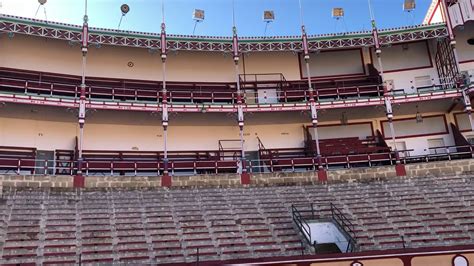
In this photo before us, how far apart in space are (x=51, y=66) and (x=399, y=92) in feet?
74.5

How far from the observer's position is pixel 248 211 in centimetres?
2084

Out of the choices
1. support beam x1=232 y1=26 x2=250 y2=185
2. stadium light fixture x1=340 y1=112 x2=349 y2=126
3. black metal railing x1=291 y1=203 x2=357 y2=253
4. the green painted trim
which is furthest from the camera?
stadium light fixture x1=340 y1=112 x2=349 y2=126

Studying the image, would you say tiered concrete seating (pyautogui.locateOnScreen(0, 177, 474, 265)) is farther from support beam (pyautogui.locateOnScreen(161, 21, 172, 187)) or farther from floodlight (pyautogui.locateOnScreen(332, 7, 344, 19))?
floodlight (pyautogui.locateOnScreen(332, 7, 344, 19))

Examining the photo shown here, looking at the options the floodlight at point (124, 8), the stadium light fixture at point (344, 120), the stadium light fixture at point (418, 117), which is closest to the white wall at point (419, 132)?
the stadium light fixture at point (418, 117)

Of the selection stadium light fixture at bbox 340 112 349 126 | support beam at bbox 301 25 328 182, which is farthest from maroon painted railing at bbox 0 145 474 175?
stadium light fixture at bbox 340 112 349 126

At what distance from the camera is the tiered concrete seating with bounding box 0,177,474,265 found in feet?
54.4

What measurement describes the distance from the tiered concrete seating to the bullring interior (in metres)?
0.09

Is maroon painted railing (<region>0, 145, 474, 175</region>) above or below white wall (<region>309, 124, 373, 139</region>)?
below

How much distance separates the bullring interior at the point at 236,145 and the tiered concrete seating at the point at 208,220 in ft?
0.30

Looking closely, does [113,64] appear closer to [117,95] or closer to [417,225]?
[117,95]

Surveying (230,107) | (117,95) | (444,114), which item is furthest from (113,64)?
(444,114)

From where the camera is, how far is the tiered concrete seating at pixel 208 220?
653 inches

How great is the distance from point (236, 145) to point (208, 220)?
35.4 ft

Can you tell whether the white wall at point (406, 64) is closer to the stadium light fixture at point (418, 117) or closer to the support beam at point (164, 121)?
the stadium light fixture at point (418, 117)
